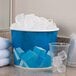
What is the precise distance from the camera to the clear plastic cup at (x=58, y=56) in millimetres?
1159

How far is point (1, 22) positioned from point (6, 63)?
0.48 metres

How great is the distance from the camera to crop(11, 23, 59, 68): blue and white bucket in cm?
117

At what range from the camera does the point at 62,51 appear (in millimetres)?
1167

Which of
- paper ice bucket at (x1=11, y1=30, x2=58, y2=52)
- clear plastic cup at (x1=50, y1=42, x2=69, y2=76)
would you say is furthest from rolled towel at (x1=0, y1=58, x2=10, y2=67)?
clear plastic cup at (x1=50, y1=42, x2=69, y2=76)

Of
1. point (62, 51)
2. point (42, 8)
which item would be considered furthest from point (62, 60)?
point (42, 8)

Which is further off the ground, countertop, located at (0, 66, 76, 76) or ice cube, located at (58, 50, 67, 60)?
ice cube, located at (58, 50, 67, 60)

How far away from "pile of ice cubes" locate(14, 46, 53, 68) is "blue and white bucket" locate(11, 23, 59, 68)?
0.02 m

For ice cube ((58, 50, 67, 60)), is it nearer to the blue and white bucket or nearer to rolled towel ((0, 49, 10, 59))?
the blue and white bucket

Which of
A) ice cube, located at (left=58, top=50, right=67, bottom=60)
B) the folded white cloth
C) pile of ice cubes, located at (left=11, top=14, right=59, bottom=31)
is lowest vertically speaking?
ice cube, located at (left=58, top=50, right=67, bottom=60)

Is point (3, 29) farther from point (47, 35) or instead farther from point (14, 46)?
point (47, 35)

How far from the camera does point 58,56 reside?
45.8 inches

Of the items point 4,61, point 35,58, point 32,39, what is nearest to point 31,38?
point 32,39

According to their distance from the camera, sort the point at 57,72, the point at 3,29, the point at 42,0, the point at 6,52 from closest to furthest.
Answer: the point at 57,72 < the point at 6,52 < the point at 42,0 < the point at 3,29

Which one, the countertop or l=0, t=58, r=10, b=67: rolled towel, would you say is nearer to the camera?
the countertop
